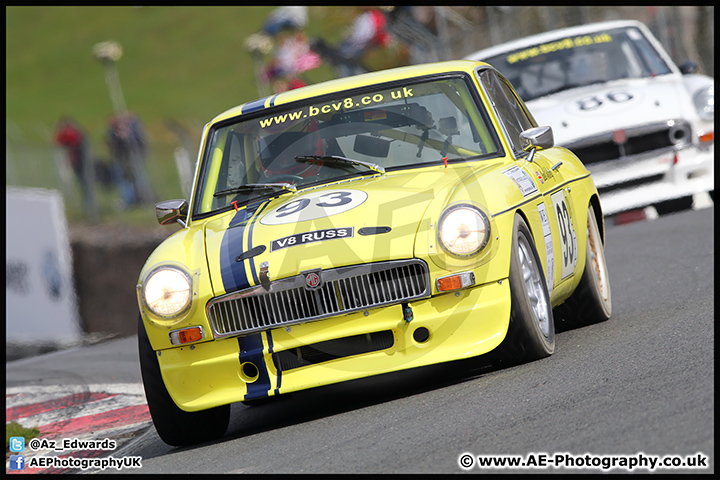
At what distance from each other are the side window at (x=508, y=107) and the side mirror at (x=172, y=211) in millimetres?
1764

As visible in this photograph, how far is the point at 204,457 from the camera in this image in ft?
15.6

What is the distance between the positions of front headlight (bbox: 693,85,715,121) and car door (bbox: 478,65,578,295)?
4348 mm

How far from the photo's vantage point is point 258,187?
5.81 meters

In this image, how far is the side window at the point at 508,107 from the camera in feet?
20.0

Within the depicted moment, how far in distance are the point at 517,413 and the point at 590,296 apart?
7.09 ft

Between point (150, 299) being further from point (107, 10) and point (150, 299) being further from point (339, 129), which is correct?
point (107, 10)

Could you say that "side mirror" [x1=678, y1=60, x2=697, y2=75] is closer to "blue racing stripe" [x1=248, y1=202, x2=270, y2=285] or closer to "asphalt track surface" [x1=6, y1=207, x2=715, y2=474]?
"asphalt track surface" [x1=6, y1=207, x2=715, y2=474]

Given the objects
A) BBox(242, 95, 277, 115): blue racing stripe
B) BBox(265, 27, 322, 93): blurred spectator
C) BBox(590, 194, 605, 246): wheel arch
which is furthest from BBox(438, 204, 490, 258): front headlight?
BBox(265, 27, 322, 93): blurred spectator

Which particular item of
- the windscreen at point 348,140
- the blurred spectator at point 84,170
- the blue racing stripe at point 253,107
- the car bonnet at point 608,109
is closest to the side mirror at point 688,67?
the car bonnet at point 608,109

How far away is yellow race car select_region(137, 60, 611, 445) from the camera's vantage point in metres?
4.82

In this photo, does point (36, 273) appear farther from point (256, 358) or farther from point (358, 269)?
point (358, 269)

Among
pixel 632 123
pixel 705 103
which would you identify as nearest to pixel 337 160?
pixel 632 123

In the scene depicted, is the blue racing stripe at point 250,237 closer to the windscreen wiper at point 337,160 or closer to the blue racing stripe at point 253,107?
the windscreen wiper at point 337,160

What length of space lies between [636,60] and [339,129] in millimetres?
6189
